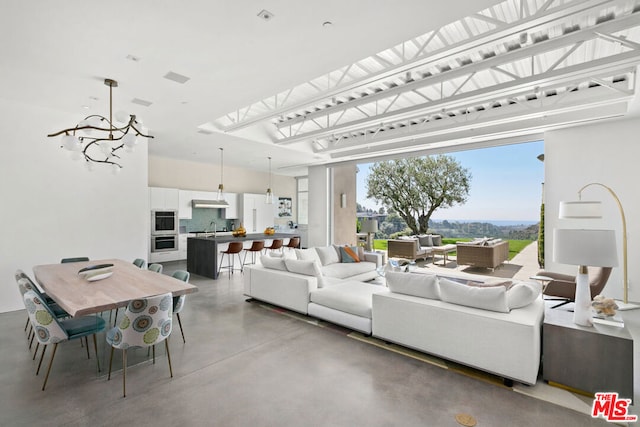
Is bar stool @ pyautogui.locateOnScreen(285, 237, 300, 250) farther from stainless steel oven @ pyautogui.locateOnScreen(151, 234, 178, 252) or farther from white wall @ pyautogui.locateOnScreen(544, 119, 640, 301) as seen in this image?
white wall @ pyautogui.locateOnScreen(544, 119, 640, 301)

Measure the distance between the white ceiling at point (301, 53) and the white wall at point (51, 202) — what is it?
1.40 ft

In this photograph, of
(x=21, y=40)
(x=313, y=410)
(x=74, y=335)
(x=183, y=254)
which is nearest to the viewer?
(x=313, y=410)

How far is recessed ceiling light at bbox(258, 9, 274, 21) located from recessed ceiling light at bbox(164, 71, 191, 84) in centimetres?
160

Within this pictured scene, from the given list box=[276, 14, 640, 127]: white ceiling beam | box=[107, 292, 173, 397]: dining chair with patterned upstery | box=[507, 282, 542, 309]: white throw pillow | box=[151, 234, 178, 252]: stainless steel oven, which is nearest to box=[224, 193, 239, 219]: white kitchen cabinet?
box=[151, 234, 178, 252]: stainless steel oven

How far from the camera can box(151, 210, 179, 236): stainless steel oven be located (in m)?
8.10

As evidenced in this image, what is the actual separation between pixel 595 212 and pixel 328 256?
4.00 m

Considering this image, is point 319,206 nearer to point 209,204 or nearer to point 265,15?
point 209,204

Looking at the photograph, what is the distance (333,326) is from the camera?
3863 mm

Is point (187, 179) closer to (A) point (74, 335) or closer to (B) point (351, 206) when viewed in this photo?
(B) point (351, 206)

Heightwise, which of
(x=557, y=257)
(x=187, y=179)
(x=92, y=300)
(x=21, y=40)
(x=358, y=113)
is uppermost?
(x=358, y=113)

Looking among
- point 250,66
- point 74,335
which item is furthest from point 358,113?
point 74,335

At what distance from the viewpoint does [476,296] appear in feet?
9.12

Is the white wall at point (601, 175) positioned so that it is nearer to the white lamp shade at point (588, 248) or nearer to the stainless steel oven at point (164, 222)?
the white lamp shade at point (588, 248)

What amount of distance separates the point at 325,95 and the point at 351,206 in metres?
6.35
